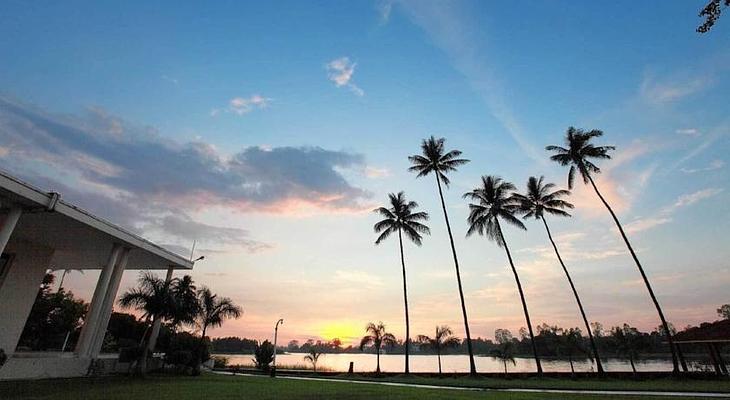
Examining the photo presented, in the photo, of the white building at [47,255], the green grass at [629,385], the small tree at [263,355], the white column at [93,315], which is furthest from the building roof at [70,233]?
the green grass at [629,385]

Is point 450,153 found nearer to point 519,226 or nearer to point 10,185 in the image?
point 519,226

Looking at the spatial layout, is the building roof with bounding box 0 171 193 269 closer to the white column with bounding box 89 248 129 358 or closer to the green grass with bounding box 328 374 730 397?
the white column with bounding box 89 248 129 358

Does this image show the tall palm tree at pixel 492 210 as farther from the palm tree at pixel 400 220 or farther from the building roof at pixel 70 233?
the building roof at pixel 70 233

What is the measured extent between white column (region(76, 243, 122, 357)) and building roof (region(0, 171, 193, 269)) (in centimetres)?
232

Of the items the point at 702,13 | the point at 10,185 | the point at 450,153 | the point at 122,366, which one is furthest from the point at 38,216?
the point at 450,153

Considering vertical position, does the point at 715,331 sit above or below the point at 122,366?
above

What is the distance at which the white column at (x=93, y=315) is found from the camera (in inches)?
903

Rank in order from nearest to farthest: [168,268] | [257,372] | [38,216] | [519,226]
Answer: [38,216] < [168,268] < [519,226] < [257,372]

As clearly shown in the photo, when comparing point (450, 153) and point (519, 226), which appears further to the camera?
point (450, 153)

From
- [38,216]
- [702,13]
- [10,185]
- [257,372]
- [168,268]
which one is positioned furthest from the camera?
[257,372]

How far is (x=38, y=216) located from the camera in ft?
68.0

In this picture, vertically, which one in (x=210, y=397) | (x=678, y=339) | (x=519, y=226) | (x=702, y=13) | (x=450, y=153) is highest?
(x=450, y=153)

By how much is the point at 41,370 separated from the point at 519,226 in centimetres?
3790

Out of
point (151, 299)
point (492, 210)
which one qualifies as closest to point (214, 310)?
point (151, 299)
